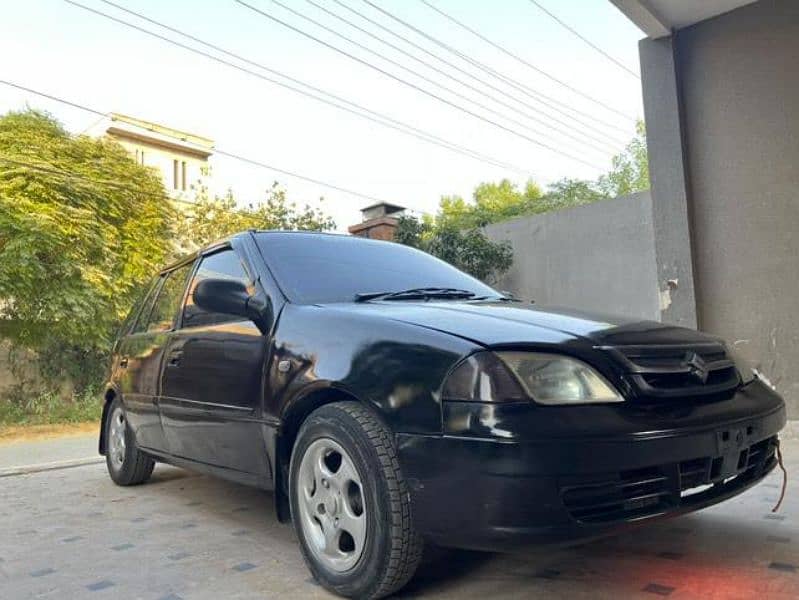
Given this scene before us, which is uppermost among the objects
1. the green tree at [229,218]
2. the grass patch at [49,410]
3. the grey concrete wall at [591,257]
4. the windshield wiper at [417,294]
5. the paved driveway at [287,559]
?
the green tree at [229,218]

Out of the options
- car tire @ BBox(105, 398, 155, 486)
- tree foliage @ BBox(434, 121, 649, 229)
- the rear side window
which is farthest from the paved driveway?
tree foliage @ BBox(434, 121, 649, 229)

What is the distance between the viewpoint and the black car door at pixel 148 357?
13.0 feet

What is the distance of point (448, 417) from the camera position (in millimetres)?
2105

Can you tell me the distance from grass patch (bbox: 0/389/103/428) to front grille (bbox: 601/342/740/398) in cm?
998

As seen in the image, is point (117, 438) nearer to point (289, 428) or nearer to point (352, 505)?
point (289, 428)

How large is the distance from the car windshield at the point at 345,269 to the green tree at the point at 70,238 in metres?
8.58

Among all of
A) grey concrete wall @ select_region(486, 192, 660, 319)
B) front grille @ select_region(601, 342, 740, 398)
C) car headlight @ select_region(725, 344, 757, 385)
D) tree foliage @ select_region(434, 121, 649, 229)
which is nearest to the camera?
front grille @ select_region(601, 342, 740, 398)

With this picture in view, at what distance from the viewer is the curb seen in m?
6.11

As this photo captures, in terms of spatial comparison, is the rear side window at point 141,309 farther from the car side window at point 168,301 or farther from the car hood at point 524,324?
the car hood at point 524,324

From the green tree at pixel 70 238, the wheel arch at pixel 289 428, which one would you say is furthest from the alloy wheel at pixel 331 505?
the green tree at pixel 70 238

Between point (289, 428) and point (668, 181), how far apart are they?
5.05 meters

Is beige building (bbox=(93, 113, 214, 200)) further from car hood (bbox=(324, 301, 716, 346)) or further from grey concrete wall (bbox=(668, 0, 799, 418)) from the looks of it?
car hood (bbox=(324, 301, 716, 346))

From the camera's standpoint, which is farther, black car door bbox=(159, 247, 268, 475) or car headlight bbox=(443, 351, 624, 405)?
black car door bbox=(159, 247, 268, 475)

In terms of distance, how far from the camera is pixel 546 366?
2.13 metres
